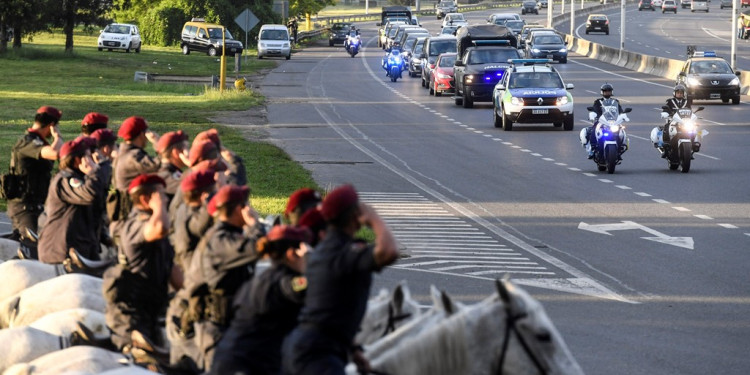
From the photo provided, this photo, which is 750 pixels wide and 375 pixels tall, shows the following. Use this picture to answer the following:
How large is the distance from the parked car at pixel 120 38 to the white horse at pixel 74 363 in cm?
7455

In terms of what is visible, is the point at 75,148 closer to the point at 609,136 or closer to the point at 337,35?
the point at 609,136

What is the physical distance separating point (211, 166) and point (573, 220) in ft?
35.0

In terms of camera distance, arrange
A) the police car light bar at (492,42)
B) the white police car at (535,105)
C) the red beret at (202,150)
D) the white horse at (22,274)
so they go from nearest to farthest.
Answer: the red beret at (202,150) < the white horse at (22,274) < the white police car at (535,105) < the police car light bar at (492,42)

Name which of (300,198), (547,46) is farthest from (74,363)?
(547,46)

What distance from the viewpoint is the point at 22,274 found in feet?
43.0

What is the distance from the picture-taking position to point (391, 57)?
63.9m

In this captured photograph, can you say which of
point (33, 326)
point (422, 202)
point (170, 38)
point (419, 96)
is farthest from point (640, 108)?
point (170, 38)

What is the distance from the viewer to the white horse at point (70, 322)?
1100 cm

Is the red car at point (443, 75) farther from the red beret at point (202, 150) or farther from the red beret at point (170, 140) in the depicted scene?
the red beret at point (202, 150)

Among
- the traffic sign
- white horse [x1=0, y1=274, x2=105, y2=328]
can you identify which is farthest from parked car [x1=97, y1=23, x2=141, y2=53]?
white horse [x1=0, y1=274, x2=105, y2=328]

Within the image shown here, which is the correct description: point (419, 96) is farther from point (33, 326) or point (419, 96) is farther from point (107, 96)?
point (33, 326)

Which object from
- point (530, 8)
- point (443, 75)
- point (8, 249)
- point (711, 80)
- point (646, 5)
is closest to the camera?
point (8, 249)

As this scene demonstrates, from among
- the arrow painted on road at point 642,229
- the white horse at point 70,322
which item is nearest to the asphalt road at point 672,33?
the arrow painted on road at point 642,229

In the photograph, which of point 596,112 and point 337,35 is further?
point 337,35
